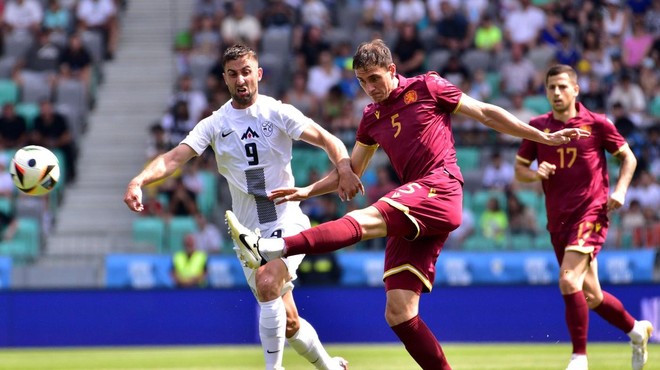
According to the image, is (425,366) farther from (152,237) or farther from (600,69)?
(600,69)

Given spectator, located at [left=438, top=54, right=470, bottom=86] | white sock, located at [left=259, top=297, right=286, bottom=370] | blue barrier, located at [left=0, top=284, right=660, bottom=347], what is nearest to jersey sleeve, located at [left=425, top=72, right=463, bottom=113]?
white sock, located at [left=259, top=297, right=286, bottom=370]

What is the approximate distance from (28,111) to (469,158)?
8.70 meters

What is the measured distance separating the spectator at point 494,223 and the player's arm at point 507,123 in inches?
387

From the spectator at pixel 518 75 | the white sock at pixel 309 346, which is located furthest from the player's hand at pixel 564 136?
the spectator at pixel 518 75

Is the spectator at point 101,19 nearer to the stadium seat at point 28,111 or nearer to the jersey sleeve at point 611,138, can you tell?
the stadium seat at point 28,111

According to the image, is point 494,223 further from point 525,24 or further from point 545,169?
point 545,169

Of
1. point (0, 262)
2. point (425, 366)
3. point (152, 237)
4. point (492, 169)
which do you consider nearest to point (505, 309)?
point (492, 169)

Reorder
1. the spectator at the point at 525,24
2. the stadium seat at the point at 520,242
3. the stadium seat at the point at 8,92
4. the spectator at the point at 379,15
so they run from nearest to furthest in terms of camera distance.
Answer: the stadium seat at the point at 520,242
the spectator at the point at 525,24
the spectator at the point at 379,15
the stadium seat at the point at 8,92

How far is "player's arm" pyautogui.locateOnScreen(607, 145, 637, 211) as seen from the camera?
11406mm

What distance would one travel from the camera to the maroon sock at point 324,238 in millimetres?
8742

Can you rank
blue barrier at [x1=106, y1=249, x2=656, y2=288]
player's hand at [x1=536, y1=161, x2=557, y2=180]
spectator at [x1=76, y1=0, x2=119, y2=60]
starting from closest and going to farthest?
player's hand at [x1=536, y1=161, x2=557, y2=180], blue barrier at [x1=106, y1=249, x2=656, y2=288], spectator at [x1=76, y1=0, x2=119, y2=60]

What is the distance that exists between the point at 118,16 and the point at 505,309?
1282 cm

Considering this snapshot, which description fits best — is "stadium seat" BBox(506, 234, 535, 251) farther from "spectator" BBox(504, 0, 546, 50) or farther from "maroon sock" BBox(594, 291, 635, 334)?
"maroon sock" BBox(594, 291, 635, 334)

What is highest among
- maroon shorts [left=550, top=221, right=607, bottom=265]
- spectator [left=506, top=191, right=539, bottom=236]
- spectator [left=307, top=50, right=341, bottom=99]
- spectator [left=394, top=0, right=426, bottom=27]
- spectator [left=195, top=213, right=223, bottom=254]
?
spectator [left=394, top=0, right=426, bottom=27]
